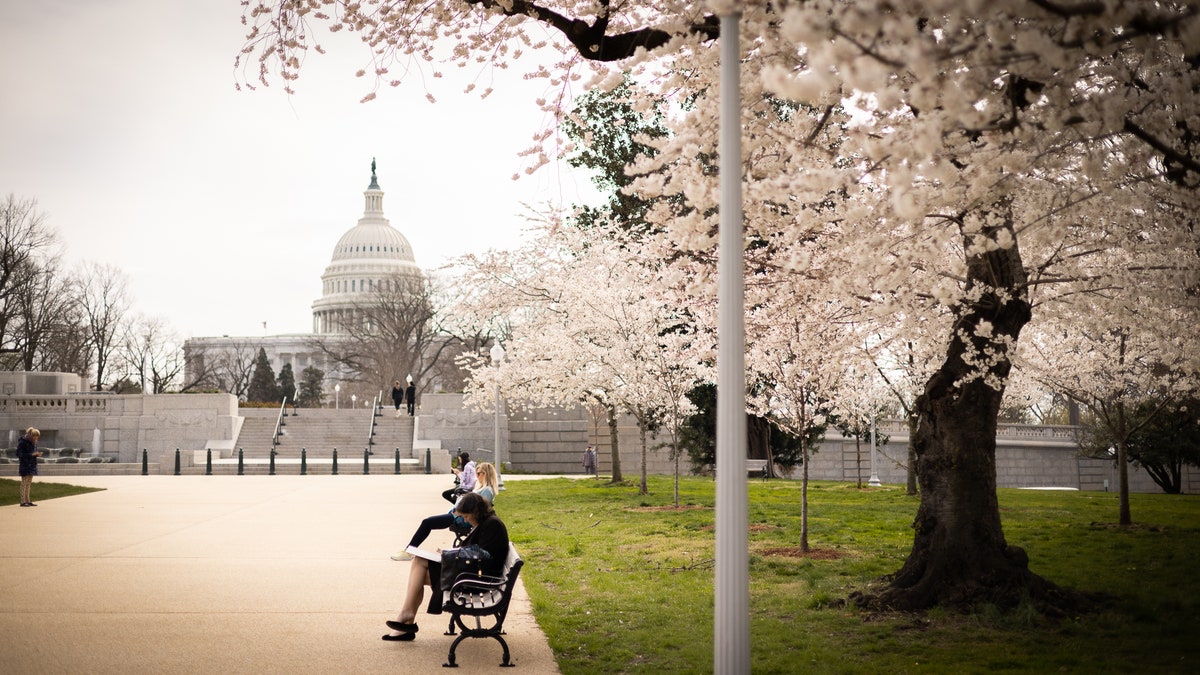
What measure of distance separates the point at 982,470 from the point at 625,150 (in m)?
25.0

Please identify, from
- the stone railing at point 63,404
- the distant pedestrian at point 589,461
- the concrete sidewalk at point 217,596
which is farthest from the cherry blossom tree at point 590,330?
the stone railing at point 63,404

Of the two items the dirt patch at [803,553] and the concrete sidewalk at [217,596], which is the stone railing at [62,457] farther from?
the dirt patch at [803,553]

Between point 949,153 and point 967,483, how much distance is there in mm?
3961

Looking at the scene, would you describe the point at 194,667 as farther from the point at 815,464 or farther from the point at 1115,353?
the point at 815,464

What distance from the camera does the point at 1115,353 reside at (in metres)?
18.6

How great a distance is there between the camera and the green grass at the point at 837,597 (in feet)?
25.2

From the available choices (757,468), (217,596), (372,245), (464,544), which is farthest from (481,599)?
(372,245)

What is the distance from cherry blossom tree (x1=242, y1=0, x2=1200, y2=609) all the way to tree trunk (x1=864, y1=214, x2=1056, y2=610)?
0.02 meters

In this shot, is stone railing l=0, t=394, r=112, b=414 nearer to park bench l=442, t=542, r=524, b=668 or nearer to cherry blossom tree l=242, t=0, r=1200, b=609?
cherry blossom tree l=242, t=0, r=1200, b=609

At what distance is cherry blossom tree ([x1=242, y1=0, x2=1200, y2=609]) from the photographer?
16.2 feet

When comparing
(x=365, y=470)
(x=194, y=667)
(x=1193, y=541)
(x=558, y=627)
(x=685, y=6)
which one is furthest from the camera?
(x=365, y=470)

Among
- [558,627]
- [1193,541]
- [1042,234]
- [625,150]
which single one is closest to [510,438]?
[625,150]

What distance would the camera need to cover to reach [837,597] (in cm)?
1014

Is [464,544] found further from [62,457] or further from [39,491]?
[62,457]
